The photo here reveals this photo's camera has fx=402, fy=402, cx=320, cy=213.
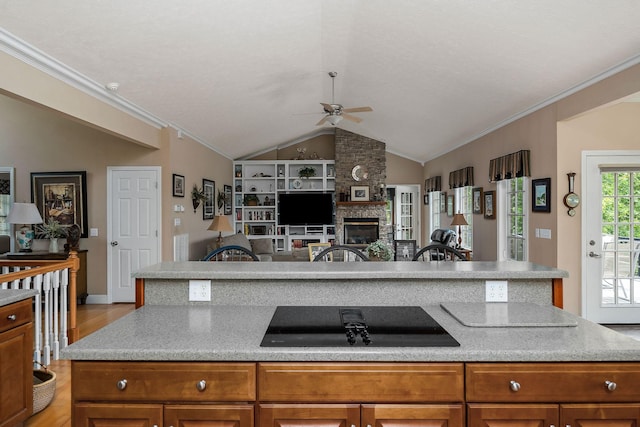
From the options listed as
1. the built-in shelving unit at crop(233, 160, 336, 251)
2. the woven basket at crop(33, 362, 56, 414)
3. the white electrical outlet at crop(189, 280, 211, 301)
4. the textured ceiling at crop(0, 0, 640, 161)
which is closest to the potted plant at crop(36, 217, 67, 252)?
the textured ceiling at crop(0, 0, 640, 161)

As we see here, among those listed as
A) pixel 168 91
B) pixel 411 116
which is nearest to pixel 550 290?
pixel 168 91

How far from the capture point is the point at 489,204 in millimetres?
6176

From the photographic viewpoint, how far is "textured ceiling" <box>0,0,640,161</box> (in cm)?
291

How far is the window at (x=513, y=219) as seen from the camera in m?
5.22

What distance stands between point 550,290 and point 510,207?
13.5 ft

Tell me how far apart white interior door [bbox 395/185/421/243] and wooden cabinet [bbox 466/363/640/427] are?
29.0ft

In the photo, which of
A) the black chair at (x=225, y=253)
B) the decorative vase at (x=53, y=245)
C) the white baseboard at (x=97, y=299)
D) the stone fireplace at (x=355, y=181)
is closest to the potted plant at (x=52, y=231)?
the decorative vase at (x=53, y=245)

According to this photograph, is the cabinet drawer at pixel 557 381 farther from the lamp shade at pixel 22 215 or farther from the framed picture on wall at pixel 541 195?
the lamp shade at pixel 22 215

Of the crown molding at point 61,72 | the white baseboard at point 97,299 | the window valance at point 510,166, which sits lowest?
the white baseboard at point 97,299

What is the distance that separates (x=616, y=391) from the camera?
135 centimetres

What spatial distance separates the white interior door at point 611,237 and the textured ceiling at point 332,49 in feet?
3.37

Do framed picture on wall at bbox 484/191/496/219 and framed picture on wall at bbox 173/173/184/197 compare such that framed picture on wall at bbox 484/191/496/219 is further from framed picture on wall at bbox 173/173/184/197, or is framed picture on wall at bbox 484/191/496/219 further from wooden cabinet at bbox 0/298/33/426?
wooden cabinet at bbox 0/298/33/426

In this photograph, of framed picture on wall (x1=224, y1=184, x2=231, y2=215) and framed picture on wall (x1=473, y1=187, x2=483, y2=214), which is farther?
framed picture on wall (x1=224, y1=184, x2=231, y2=215)

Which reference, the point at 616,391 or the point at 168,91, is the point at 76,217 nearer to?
the point at 168,91
